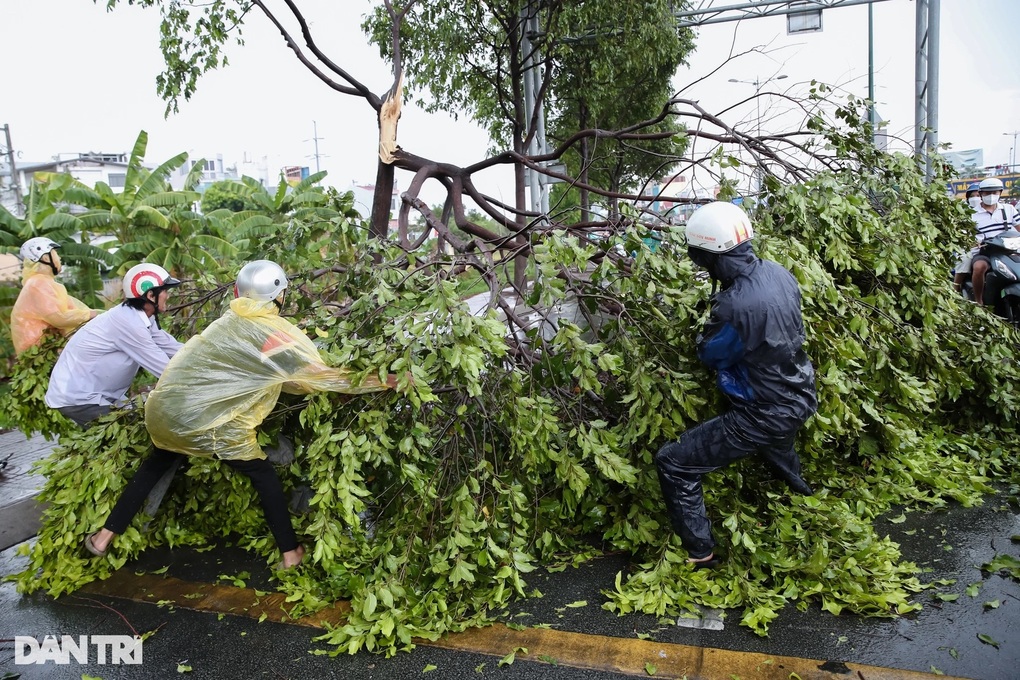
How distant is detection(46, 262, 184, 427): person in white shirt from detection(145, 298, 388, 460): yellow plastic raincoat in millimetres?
769

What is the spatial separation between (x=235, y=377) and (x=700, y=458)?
8.02ft

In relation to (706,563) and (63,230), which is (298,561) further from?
(63,230)

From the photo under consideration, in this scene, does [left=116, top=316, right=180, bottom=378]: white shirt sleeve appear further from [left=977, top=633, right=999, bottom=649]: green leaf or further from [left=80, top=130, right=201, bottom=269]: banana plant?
[left=80, top=130, right=201, bottom=269]: banana plant

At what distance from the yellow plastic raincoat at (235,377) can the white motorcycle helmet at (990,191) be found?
6954 mm

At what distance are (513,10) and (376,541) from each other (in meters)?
7.97

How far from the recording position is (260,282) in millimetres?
3947

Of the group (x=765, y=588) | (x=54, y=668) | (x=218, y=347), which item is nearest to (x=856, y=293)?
(x=765, y=588)

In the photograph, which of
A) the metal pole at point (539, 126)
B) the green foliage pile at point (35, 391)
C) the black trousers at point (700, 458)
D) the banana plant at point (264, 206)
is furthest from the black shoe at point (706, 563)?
the metal pole at point (539, 126)

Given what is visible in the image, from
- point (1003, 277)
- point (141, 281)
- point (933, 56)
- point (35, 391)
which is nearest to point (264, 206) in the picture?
point (35, 391)

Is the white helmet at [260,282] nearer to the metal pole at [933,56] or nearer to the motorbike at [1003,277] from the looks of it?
the motorbike at [1003,277]

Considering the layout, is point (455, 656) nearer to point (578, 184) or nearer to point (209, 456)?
point (209, 456)

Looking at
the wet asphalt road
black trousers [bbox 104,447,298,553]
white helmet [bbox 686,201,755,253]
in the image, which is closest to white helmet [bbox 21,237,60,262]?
black trousers [bbox 104,447,298,553]

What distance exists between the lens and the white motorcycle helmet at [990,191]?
302 inches

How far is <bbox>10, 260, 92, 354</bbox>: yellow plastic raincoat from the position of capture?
5387 mm
